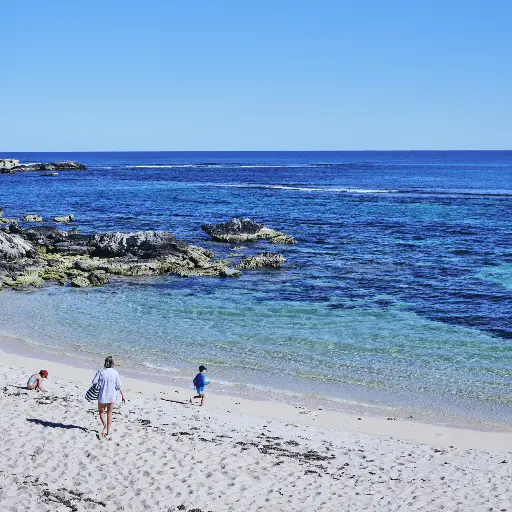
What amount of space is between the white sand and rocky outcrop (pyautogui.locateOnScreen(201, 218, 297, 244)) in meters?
28.0

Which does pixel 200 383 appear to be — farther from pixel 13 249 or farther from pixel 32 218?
pixel 32 218

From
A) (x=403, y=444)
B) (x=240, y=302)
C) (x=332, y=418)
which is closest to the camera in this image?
(x=403, y=444)

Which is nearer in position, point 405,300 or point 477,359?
point 477,359

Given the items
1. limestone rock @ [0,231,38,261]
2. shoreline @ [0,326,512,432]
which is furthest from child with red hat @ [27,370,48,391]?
limestone rock @ [0,231,38,261]

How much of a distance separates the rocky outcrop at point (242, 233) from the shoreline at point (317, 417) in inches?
1009

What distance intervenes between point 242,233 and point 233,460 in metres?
33.0

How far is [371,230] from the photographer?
168 feet

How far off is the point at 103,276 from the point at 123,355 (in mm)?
11497

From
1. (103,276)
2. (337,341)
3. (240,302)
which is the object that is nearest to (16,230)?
(103,276)

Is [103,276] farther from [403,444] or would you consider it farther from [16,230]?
[403,444]

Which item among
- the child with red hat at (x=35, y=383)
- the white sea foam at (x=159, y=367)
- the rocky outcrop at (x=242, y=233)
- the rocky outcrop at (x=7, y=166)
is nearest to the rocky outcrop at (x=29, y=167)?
the rocky outcrop at (x=7, y=166)

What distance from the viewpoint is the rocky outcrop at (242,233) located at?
147ft

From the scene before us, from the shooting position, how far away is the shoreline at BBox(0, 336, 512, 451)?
15.0 m

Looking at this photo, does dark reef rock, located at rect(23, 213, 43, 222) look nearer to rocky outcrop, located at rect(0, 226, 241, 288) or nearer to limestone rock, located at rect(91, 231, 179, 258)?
rocky outcrop, located at rect(0, 226, 241, 288)
